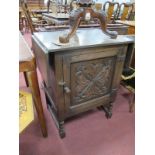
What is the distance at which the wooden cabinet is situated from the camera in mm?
902

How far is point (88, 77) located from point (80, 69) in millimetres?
115

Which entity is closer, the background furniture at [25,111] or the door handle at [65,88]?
the background furniture at [25,111]

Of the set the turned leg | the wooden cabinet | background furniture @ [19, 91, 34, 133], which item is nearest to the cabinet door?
the wooden cabinet

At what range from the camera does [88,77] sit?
1094 mm

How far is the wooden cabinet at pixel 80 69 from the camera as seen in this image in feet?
2.96

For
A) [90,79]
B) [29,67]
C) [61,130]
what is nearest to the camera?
[29,67]

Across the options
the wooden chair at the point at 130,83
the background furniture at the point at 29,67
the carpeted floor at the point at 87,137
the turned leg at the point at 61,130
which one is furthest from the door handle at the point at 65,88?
the wooden chair at the point at 130,83

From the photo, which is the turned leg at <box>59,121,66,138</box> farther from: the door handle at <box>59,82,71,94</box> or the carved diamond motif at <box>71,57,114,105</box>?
the door handle at <box>59,82,71,94</box>

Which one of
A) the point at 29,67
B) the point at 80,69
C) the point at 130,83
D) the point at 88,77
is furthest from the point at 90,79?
the point at 130,83

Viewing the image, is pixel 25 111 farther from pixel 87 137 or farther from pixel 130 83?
pixel 130 83

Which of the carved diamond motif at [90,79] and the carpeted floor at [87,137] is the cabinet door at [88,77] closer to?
the carved diamond motif at [90,79]

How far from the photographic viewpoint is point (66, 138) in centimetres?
130
